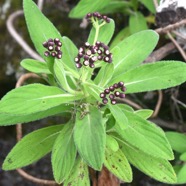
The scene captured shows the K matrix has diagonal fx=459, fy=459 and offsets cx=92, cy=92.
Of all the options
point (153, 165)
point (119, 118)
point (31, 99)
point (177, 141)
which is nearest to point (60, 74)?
point (31, 99)

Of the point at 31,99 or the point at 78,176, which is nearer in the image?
the point at 31,99

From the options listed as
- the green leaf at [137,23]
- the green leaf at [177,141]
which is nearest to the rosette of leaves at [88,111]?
the green leaf at [177,141]

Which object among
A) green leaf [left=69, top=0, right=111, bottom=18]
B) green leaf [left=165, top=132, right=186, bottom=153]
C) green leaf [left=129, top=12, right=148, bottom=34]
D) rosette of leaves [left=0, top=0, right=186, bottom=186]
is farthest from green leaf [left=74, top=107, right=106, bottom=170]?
green leaf [left=129, top=12, right=148, bottom=34]

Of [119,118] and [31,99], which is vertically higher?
[31,99]

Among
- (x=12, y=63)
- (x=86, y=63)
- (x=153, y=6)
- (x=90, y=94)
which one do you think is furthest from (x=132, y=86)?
(x=12, y=63)

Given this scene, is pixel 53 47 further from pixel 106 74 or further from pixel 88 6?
pixel 88 6

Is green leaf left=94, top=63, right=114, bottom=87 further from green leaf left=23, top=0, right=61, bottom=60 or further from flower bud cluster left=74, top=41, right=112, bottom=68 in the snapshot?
green leaf left=23, top=0, right=61, bottom=60

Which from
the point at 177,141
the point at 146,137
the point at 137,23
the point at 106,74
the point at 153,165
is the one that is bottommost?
the point at 177,141
